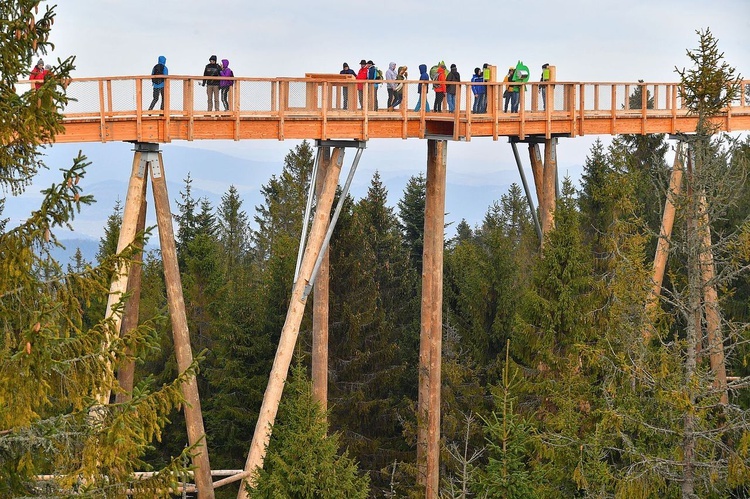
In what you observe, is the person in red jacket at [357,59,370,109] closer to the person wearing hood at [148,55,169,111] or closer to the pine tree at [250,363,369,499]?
the person wearing hood at [148,55,169,111]

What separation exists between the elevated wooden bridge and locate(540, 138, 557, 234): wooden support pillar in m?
0.03

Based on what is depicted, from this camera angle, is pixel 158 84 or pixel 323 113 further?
pixel 323 113

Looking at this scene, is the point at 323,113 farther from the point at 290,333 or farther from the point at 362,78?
the point at 290,333

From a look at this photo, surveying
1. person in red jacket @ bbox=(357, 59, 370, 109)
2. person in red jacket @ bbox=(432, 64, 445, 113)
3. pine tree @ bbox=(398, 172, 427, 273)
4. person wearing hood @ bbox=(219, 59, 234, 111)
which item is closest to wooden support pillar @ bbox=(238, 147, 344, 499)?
person in red jacket @ bbox=(357, 59, 370, 109)

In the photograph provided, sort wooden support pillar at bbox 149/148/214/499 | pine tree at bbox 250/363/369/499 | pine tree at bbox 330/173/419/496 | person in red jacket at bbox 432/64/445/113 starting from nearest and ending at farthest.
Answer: pine tree at bbox 250/363/369/499
wooden support pillar at bbox 149/148/214/499
person in red jacket at bbox 432/64/445/113
pine tree at bbox 330/173/419/496

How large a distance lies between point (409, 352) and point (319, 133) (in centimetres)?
1219

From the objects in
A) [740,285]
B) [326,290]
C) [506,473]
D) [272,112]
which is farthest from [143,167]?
[740,285]

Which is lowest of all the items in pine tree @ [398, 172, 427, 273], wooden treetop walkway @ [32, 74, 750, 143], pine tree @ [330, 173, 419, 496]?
pine tree @ [330, 173, 419, 496]

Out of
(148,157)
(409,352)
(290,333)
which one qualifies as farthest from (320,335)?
(409,352)

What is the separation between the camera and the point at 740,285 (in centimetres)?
3534

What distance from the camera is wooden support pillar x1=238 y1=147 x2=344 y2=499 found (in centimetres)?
1908

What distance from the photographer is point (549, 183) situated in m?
24.3

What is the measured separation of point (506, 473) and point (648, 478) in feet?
7.09

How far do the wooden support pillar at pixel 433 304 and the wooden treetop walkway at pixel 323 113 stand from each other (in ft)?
2.91
